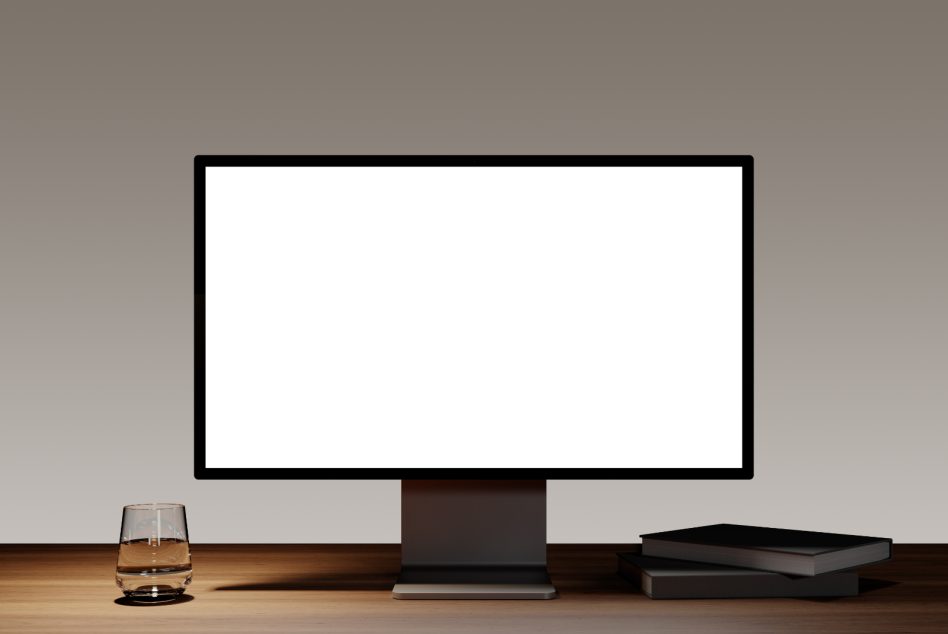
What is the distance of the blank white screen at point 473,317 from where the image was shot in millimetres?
1494

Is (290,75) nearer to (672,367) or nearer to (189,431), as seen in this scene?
(189,431)

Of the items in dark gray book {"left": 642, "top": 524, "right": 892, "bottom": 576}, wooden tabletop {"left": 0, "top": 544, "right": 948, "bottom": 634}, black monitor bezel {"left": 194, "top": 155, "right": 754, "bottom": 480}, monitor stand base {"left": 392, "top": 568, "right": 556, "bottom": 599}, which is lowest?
wooden tabletop {"left": 0, "top": 544, "right": 948, "bottom": 634}

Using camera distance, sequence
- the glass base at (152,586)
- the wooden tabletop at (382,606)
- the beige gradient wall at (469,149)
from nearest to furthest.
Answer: the wooden tabletop at (382,606) < the glass base at (152,586) < the beige gradient wall at (469,149)

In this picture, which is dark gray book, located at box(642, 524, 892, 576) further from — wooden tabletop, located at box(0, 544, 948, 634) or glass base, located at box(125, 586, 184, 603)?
glass base, located at box(125, 586, 184, 603)

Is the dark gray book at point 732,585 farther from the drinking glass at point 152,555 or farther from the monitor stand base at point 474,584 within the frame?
the drinking glass at point 152,555

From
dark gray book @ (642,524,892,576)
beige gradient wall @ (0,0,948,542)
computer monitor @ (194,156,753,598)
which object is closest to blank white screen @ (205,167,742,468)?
computer monitor @ (194,156,753,598)

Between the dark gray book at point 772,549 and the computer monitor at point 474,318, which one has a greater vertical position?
the computer monitor at point 474,318

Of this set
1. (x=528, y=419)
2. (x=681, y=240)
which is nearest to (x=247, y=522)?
(x=528, y=419)

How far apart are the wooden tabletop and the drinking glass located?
0.03 meters

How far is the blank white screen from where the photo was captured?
149cm

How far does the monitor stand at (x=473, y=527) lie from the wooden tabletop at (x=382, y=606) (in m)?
0.07

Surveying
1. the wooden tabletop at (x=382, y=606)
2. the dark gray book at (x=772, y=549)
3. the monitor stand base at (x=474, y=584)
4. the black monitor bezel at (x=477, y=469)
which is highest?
the black monitor bezel at (x=477, y=469)

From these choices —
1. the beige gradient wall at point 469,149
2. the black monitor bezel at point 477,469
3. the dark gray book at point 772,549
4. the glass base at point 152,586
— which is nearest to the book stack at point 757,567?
the dark gray book at point 772,549

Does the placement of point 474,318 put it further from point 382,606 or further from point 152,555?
point 152,555
